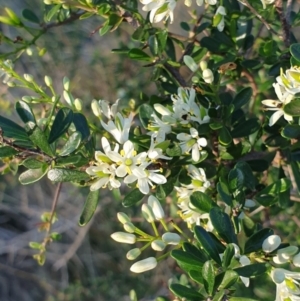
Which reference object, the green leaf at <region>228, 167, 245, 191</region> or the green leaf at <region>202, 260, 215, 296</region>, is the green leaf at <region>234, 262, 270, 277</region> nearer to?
the green leaf at <region>202, 260, 215, 296</region>

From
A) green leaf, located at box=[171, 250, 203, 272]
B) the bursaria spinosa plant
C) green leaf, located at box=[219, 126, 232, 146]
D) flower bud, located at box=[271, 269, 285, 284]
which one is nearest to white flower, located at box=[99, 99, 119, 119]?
the bursaria spinosa plant

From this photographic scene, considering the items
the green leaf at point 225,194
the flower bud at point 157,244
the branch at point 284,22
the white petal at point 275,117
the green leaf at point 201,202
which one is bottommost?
the flower bud at point 157,244

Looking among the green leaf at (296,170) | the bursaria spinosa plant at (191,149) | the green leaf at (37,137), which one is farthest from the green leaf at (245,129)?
the green leaf at (37,137)

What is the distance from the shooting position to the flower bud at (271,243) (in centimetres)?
84

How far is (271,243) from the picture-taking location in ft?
2.77

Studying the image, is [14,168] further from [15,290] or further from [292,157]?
[15,290]

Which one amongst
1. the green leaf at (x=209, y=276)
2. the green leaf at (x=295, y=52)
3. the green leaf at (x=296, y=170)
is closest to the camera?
the green leaf at (x=209, y=276)

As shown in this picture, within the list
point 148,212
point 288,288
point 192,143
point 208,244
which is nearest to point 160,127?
point 192,143

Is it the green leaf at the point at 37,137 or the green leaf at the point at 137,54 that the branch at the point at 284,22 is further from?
the green leaf at the point at 37,137

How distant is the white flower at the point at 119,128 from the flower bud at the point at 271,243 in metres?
0.32

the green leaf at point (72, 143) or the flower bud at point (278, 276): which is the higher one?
the green leaf at point (72, 143)

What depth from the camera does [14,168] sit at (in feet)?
3.78

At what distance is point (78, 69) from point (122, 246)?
1.28 m

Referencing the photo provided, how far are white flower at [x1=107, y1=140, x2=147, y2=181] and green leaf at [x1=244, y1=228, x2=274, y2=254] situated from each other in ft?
0.74
